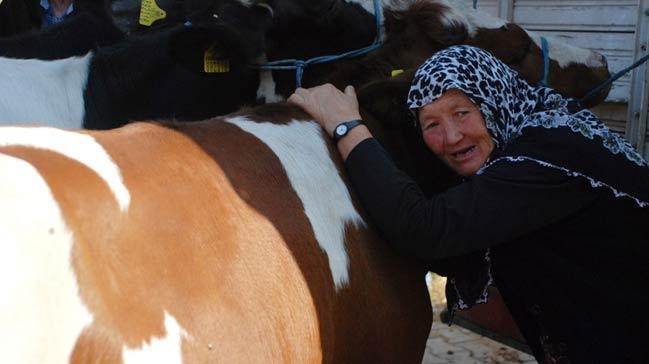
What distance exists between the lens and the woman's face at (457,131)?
232 cm

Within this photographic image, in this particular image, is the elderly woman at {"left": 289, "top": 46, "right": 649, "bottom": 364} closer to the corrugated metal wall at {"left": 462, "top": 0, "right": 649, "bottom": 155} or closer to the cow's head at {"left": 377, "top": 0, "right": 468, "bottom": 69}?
the cow's head at {"left": 377, "top": 0, "right": 468, "bottom": 69}

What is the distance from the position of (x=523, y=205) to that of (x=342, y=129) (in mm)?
514

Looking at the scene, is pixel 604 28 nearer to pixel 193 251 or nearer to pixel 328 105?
pixel 328 105

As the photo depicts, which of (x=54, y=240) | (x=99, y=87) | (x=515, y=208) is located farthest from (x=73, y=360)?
(x=99, y=87)

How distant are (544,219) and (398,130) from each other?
1.96 ft

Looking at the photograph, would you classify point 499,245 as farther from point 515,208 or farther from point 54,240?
point 54,240

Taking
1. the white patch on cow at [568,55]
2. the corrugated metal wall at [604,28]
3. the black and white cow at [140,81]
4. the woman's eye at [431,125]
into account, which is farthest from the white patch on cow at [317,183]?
the corrugated metal wall at [604,28]

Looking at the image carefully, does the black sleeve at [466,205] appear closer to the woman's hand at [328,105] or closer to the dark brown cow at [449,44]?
the woman's hand at [328,105]

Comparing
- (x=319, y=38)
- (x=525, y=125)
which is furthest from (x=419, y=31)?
(x=525, y=125)

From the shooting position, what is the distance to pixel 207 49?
3529mm

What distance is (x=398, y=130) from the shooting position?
256 centimetres

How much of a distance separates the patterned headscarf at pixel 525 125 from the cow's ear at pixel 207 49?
1.31m

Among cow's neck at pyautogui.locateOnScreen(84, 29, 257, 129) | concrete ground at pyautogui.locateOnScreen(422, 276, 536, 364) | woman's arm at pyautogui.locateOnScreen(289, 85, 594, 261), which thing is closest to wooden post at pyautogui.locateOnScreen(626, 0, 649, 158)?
concrete ground at pyautogui.locateOnScreen(422, 276, 536, 364)

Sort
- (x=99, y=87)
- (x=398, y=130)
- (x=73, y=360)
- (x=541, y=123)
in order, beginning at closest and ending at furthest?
1. (x=73, y=360)
2. (x=541, y=123)
3. (x=398, y=130)
4. (x=99, y=87)
